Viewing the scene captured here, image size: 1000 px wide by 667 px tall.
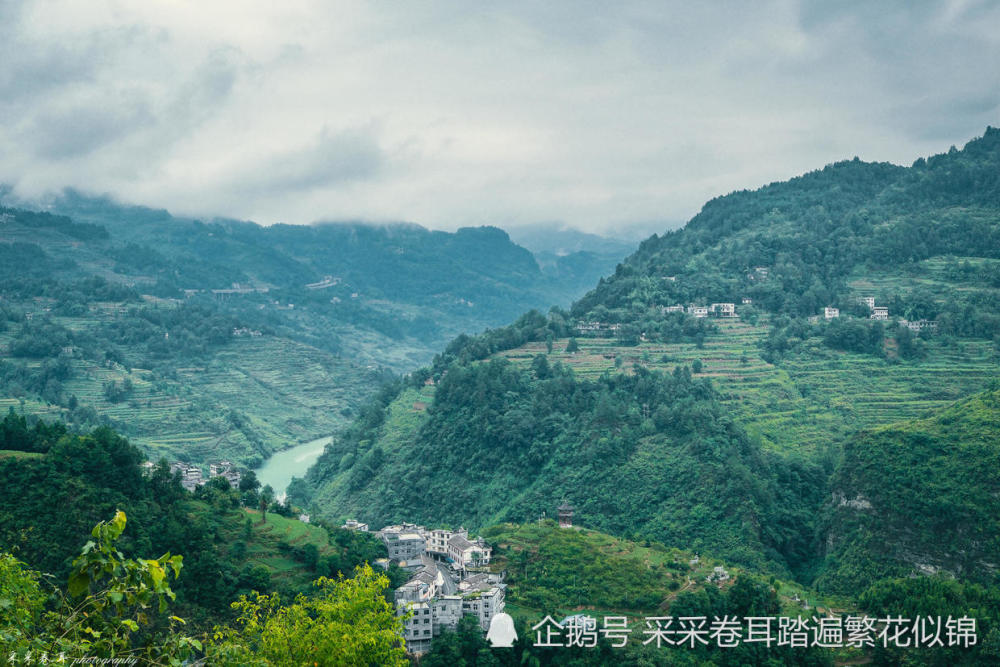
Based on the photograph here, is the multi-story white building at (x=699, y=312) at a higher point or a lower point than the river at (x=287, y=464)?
higher

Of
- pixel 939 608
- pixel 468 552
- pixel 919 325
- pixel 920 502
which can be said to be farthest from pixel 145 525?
pixel 919 325

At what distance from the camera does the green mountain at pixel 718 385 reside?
3819 centimetres

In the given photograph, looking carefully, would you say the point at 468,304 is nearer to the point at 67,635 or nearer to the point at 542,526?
the point at 542,526

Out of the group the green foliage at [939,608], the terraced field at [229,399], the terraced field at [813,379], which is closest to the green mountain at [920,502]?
the green foliage at [939,608]

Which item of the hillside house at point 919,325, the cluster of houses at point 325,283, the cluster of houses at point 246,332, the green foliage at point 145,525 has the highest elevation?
the cluster of houses at point 325,283

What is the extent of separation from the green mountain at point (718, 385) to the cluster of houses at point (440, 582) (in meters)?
9.29

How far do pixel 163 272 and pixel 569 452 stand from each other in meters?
88.6

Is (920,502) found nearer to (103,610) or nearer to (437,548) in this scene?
(437,548)

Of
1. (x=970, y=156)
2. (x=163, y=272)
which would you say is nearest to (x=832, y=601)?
(x=970, y=156)

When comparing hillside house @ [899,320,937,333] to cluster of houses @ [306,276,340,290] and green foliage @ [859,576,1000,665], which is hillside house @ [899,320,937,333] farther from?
cluster of houses @ [306,276,340,290]

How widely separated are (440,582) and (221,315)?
71.0 metres

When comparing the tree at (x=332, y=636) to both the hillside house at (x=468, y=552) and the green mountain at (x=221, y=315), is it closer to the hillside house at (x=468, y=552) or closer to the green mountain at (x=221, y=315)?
the hillside house at (x=468, y=552)

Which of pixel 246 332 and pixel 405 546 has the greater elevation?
pixel 246 332

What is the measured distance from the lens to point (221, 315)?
9150cm
